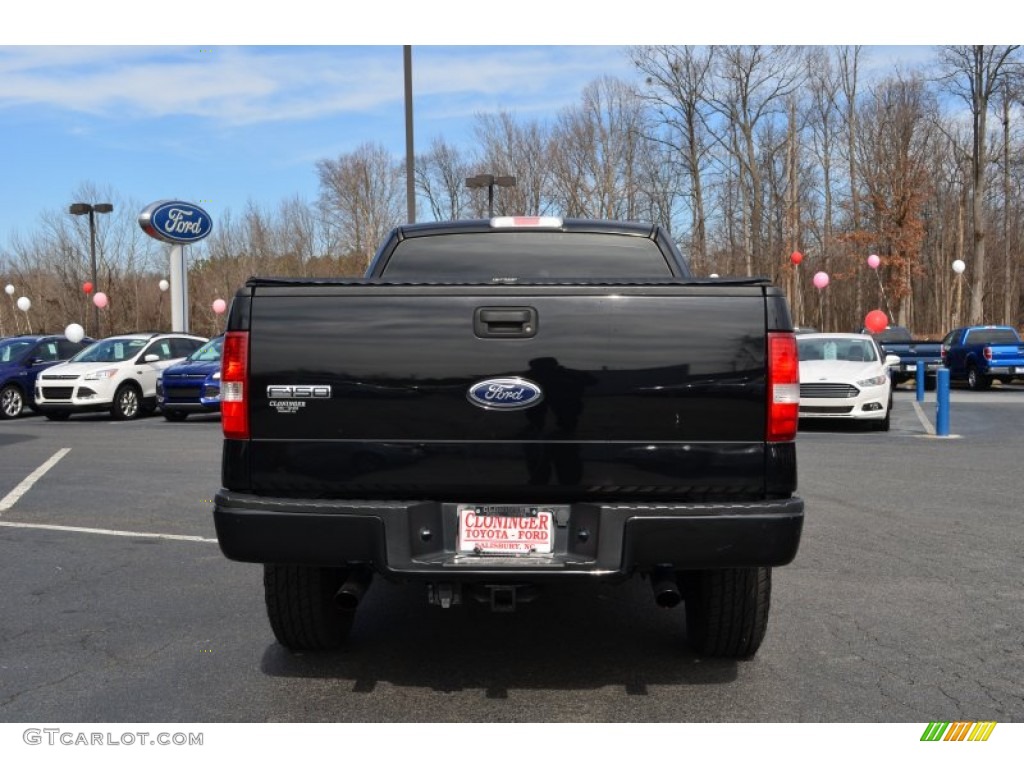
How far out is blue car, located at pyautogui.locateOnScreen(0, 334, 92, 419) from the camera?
20984 mm

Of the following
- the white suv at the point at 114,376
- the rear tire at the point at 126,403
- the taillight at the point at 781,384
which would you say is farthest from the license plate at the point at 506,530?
the rear tire at the point at 126,403

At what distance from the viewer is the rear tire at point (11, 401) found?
20.9 metres

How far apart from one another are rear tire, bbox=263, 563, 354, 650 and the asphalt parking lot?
0.38 feet

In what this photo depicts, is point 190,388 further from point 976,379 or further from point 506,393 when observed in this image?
point 976,379

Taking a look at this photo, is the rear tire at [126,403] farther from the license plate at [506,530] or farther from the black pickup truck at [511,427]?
the license plate at [506,530]

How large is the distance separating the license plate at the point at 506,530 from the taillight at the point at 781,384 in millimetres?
876

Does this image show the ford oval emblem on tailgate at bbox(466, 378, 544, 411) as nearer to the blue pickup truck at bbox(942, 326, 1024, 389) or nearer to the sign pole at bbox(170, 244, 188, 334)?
the blue pickup truck at bbox(942, 326, 1024, 389)

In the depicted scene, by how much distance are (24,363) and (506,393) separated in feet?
68.4

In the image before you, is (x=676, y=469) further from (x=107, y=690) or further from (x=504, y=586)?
(x=107, y=690)

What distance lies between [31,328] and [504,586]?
6624 centimetres

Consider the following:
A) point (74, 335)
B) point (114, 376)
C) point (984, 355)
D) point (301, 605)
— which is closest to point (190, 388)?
point (114, 376)

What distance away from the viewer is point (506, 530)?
144 inches

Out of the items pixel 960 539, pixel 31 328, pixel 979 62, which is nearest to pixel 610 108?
pixel 979 62
